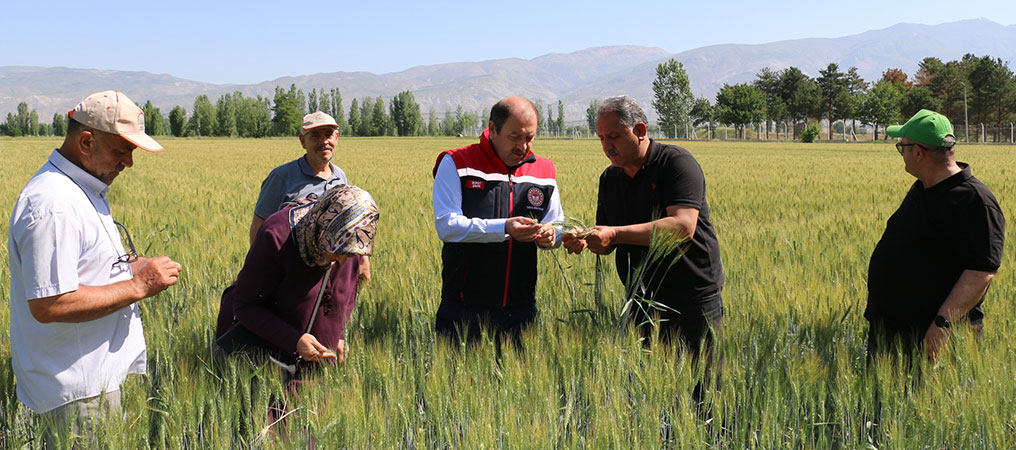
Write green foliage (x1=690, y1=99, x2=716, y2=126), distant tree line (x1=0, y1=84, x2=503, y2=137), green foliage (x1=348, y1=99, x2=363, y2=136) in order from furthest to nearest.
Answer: green foliage (x1=348, y1=99, x2=363, y2=136) < distant tree line (x1=0, y1=84, x2=503, y2=137) < green foliage (x1=690, y1=99, x2=716, y2=126)

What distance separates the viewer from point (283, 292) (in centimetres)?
217

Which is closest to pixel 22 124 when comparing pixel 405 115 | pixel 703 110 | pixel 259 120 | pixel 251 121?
pixel 251 121

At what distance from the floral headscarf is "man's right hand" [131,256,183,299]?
39cm

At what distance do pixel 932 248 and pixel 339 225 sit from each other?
7.17ft

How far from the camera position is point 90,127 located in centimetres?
188

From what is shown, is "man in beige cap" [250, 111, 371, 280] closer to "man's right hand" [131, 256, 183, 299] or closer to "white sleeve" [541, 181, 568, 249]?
"white sleeve" [541, 181, 568, 249]

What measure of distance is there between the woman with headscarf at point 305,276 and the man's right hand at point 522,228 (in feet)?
2.05

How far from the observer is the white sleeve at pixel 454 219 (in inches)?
103

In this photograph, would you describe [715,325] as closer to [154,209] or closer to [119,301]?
[119,301]

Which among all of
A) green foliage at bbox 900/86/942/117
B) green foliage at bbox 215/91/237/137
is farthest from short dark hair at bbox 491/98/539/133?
green foliage at bbox 215/91/237/137

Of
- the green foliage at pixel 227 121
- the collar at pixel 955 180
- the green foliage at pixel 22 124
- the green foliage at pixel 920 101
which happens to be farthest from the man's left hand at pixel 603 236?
the green foliage at pixel 22 124

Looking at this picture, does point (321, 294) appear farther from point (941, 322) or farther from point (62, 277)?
point (941, 322)

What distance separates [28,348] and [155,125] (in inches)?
4223

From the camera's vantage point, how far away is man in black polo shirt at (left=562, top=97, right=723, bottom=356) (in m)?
2.63
